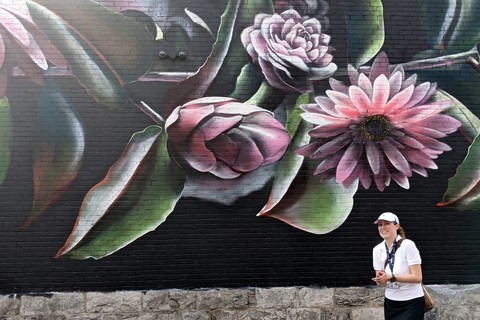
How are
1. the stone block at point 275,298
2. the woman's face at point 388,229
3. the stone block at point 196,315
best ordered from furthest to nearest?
the stone block at point 275,298 < the stone block at point 196,315 < the woman's face at point 388,229

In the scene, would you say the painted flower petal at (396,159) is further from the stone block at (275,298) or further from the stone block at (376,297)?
the stone block at (275,298)

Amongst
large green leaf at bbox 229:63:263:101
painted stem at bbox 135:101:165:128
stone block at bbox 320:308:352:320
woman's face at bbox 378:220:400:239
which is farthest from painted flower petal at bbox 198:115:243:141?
woman's face at bbox 378:220:400:239

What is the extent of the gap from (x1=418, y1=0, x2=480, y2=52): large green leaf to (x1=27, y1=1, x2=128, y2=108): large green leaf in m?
4.73

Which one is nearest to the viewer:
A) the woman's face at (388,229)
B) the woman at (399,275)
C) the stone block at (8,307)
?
the woman at (399,275)

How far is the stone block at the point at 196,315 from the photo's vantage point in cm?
648

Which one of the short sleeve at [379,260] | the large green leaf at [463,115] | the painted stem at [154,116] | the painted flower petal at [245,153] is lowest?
the painted flower petal at [245,153]

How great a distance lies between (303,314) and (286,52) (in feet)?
12.6

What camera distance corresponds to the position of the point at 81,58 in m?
6.73

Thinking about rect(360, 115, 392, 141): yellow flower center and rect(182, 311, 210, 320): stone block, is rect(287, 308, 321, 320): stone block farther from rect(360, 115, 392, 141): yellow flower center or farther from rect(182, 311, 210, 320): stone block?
rect(360, 115, 392, 141): yellow flower center

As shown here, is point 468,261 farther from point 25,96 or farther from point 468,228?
point 25,96

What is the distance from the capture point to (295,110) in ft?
22.4

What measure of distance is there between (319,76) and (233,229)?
2615 millimetres

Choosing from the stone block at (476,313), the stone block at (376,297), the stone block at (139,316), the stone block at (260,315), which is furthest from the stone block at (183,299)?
the stone block at (476,313)

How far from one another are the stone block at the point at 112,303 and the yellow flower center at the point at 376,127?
13.4 feet
